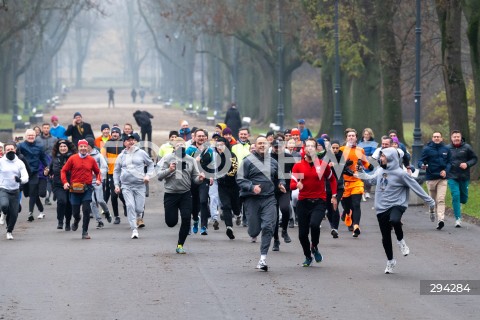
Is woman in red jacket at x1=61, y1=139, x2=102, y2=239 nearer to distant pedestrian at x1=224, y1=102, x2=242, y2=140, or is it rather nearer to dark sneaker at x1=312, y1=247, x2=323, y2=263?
dark sneaker at x1=312, y1=247, x2=323, y2=263

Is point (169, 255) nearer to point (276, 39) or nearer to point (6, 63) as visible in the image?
point (276, 39)

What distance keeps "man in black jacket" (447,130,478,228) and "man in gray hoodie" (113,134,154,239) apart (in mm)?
5265

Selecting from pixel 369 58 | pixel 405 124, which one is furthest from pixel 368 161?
pixel 405 124

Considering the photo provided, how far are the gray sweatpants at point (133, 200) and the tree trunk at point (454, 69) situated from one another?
12943mm

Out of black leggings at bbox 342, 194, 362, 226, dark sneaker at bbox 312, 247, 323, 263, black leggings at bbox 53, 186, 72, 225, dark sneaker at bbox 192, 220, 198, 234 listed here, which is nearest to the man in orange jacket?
black leggings at bbox 342, 194, 362, 226

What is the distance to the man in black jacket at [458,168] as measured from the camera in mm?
21283

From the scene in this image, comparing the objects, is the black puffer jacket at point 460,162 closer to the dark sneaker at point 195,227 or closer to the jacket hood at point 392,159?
the dark sneaker at point 195,227

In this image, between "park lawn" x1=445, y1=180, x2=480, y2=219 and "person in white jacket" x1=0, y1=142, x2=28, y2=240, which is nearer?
"person in white jacket" x1=0, y1=142, x2=28, y2=240

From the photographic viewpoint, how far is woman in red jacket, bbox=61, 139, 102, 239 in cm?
1992

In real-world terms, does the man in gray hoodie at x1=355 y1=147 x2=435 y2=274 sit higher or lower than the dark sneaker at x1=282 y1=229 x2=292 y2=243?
higher

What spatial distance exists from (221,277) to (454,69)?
17512mm

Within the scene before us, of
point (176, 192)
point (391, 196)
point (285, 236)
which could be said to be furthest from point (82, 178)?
point (391, 196)

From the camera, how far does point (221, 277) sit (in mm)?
15141

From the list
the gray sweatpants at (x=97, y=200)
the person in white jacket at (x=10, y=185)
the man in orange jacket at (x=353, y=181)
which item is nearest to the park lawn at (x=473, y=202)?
the man in orange jacket at (x=353, y=181)
